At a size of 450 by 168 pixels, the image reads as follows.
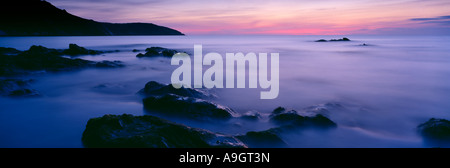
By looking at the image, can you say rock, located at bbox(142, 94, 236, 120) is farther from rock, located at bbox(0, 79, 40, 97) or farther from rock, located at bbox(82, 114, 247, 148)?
rock, located at bbox(0, 79, 40, 97)

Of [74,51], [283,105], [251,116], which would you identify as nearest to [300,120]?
[251,116]

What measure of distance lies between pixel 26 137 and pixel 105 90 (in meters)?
3.66

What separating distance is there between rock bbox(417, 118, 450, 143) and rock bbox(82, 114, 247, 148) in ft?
10.4

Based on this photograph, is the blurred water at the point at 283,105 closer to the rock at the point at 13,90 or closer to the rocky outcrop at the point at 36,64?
the rock at the point at 13,90

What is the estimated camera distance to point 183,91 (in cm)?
596

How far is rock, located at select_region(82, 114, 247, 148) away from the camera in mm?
3109

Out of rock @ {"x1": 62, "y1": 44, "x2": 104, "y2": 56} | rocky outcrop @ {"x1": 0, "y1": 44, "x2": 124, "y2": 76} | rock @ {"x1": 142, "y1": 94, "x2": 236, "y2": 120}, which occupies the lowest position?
rock @ {"x1": 142, "y1": 94, "x2": 236, "y2": 120}

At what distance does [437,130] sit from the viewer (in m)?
4.02

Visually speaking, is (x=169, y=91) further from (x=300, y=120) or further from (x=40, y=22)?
(x=40, y=22)

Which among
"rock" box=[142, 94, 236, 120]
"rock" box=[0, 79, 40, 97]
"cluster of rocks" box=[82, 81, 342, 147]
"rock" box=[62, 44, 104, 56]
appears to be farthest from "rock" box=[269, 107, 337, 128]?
"rock" box=[62, 44, 104, 56]

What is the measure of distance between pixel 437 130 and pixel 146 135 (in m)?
4.52

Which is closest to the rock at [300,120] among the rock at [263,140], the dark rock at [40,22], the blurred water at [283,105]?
the blurred water at [283,105]

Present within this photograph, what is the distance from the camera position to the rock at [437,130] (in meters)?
3.89
